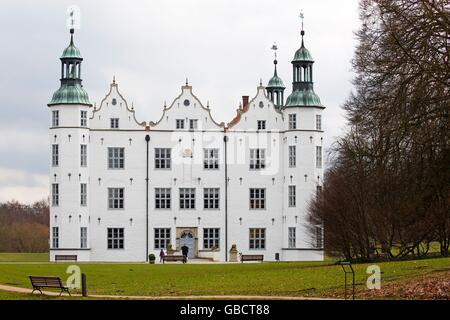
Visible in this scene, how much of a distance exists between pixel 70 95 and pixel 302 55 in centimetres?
1576

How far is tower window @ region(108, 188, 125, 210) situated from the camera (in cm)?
7556

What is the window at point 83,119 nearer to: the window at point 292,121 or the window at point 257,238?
the window at point 257,238

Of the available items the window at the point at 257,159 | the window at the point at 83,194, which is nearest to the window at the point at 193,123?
the window at the point at 257,159

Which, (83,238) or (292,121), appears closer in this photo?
(83,238)

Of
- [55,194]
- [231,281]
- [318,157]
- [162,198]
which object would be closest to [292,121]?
[318,157]

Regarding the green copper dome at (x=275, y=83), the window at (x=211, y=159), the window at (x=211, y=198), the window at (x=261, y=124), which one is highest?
the green copper dome at (x=275, y=83)

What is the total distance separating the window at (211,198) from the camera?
251 ft

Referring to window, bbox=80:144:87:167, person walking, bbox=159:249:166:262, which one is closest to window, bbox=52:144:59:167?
window, bbox=80:144:87:167

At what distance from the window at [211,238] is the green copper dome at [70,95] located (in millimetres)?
11576

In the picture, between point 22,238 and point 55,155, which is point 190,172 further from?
point 22,238

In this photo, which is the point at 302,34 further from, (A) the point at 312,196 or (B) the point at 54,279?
(B) the point at 54,279

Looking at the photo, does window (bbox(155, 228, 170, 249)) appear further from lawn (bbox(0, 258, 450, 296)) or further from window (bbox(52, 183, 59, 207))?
lawn (bbox(0, 258, 450, 296))

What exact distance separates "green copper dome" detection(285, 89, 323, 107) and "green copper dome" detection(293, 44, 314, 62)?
2178 mm

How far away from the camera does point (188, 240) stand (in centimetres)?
7625
